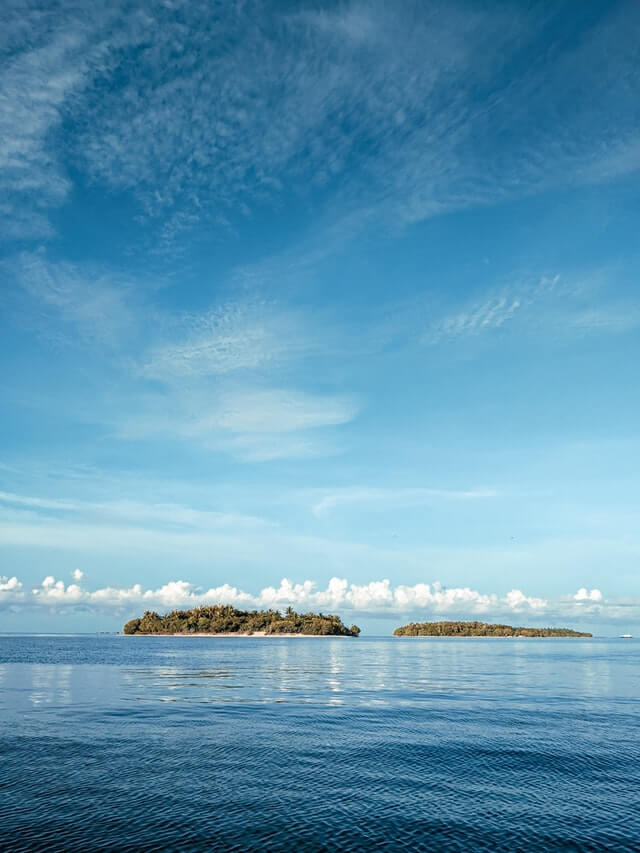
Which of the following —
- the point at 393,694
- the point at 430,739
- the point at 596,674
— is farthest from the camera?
the point at 596,674

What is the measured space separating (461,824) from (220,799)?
13.2 metres

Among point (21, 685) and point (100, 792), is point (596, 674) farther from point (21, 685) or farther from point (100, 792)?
point (100, 792)

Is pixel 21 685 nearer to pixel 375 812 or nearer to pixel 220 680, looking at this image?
pixel 220 680

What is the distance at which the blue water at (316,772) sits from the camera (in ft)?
97.1

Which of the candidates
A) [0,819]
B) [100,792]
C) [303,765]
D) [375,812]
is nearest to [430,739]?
[303,765]

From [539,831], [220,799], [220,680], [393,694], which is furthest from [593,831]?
[220,680]

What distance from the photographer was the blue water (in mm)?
29594

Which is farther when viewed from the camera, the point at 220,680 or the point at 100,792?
the point at 220,680

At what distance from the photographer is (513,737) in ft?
177

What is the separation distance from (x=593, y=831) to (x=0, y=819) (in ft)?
94.9

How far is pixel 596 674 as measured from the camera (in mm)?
129500

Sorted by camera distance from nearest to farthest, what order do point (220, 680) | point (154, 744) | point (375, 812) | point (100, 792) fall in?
point (375, 812), point (100, 792), point (154, 744), point (220, 680)

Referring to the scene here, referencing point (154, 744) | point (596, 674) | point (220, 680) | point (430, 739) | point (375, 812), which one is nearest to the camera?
point (375, 812)

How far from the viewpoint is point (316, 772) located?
40.9 metres
